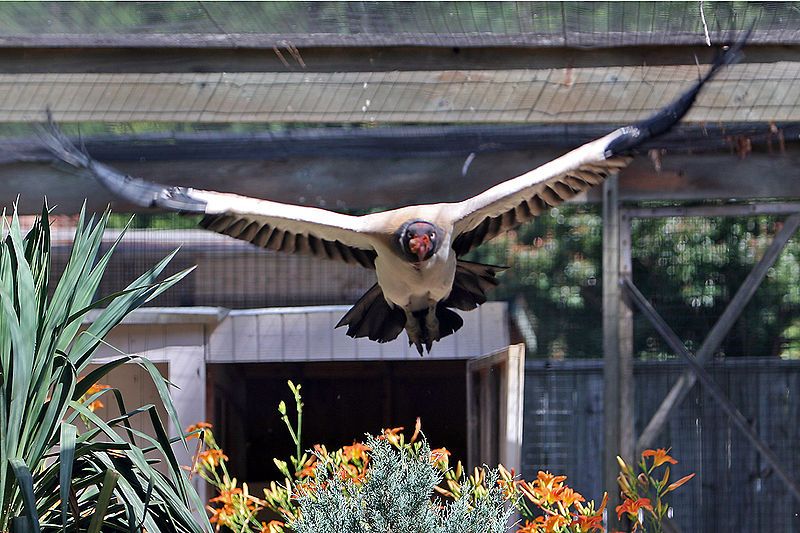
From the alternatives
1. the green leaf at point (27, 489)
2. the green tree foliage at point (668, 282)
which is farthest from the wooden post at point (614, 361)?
the green leaf at point (27, 489)

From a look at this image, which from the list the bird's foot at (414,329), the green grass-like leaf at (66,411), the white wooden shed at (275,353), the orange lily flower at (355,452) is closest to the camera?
the green grass-like leaf at (66,411)

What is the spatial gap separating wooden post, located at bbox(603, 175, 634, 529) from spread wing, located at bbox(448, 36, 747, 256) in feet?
1.18

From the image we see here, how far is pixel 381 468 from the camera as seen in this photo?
7.20ft

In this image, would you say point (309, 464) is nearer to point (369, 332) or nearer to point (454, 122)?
point (369, 332)

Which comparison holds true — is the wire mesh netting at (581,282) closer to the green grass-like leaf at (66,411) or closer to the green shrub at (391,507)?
the green grass-like leaf at (66,411)

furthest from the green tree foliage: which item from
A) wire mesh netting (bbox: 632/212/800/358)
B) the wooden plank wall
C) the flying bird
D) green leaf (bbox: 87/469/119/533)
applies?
green leaf (bbox: 87/469/119/533)

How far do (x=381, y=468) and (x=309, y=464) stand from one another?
79cm

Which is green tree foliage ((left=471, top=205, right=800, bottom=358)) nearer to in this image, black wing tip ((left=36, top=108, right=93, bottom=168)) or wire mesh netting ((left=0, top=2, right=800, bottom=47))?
wire mesh netting ((left=0, top=2, right=800, bottom=47))

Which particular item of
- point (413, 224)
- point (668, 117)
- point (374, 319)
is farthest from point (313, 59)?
point (668, 117)

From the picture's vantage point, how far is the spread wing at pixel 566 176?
298cm

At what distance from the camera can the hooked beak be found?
3.27m

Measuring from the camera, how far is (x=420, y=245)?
10.7ft

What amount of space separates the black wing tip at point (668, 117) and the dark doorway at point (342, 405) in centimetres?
245

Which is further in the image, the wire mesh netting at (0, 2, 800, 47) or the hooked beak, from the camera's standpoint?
the hooked beak
